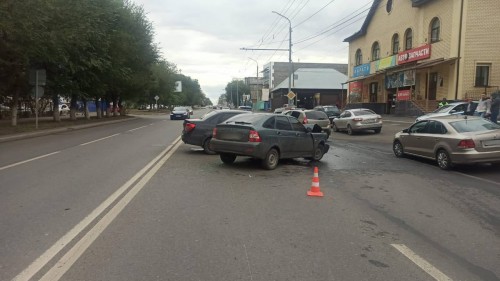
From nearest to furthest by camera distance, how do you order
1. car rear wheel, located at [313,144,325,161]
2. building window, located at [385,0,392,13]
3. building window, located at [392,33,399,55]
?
car rear wheel, located at [313,144,325,161], building window, located at [392,33,399,55], building window, located at [385,0,392,13]

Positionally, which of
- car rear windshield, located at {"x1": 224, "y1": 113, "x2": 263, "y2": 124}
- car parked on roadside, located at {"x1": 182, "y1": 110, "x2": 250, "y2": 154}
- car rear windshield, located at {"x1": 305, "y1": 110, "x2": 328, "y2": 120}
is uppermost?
car rear windshield, located at {"x1": 224, "y1": 113, "x2": 263, "y2": 124}

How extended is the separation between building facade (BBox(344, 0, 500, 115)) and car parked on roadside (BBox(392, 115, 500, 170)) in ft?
61.0

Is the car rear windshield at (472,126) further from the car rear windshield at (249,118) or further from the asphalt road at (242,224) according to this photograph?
the car rear windshield at (249,118)

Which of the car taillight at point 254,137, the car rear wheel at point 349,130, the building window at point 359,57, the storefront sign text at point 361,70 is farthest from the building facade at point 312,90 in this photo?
the car taillight at point 254,137

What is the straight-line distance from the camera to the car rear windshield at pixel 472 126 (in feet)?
40.5

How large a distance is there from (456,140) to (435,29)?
83.3 ft

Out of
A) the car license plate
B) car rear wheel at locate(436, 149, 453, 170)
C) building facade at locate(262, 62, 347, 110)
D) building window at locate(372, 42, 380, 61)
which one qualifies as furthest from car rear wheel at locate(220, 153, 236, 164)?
building facade at locate(262, 62, 347, 110)

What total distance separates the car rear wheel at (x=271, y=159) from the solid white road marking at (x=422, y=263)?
20.9 feet

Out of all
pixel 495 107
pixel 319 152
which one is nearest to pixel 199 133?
pixel 319 152

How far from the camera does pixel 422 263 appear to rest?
196 inches

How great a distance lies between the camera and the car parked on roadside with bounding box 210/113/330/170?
462 inches

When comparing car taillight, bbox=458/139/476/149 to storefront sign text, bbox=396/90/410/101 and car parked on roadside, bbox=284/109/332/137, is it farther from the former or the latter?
storefront sign text, bbox=396/90/410/101

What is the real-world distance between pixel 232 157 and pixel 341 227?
274 inches

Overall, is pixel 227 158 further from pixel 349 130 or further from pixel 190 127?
pixel 349 130
